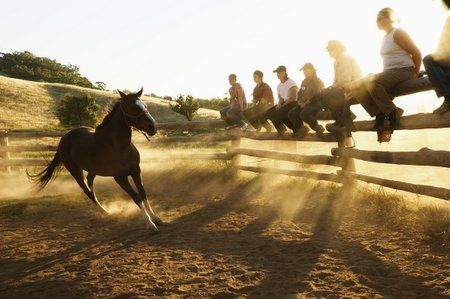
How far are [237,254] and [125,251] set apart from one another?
56.3 inches

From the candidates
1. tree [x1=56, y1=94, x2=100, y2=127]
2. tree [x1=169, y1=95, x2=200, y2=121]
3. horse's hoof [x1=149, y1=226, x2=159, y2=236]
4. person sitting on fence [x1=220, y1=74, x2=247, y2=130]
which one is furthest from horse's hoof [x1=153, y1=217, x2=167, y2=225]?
tree [x1=169, y1=95, x2=200, y2=121]

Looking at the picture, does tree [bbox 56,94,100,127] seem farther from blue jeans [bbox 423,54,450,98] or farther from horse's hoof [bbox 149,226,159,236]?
blue jeans [bbox 423,54,450,98]

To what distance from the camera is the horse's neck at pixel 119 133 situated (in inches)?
246

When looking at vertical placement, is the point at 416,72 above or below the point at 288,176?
above

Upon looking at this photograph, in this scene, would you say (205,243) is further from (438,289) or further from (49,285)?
(438,289)

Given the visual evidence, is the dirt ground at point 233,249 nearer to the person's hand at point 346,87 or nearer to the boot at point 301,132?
the boot at point 301,132

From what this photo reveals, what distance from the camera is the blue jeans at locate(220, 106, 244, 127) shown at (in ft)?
32.6

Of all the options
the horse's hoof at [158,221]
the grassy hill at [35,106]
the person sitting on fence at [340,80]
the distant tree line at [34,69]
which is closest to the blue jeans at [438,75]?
the person sitting on fence at [340,80]

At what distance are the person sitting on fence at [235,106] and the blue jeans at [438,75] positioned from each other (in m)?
5.86

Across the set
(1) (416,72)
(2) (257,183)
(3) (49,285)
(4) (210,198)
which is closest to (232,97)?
(2) (257,183)

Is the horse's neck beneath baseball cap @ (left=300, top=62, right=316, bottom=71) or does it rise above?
Answer: beneath

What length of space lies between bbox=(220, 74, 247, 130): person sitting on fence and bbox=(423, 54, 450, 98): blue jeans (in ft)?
19.2

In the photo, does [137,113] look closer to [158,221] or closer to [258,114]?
[158,221]

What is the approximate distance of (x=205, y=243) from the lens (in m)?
4.88
